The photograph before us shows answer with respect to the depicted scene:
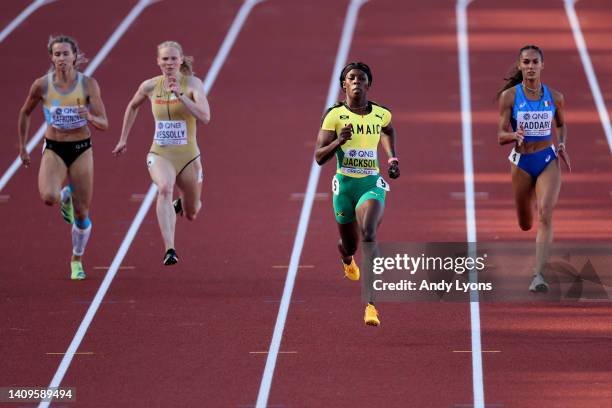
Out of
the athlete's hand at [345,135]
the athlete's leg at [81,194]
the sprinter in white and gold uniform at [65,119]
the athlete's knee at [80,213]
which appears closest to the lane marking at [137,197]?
the athlete's leg at [81,194]

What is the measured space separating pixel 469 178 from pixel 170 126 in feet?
15.3

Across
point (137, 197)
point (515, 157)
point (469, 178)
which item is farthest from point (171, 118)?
point (469, 178)

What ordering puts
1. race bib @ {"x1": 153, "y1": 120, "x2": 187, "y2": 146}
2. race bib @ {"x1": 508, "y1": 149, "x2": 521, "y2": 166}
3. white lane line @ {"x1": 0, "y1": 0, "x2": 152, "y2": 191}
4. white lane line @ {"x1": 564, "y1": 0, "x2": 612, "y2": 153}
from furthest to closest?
1. white lane line @ {"x1": 564, "y1": 0, "x2": 612, "y2": 153}
2. white lane line @ {"x1": 0, "y1": 0, "x2": 152, "y2": 191}
3. race bib @ {"x1": 153, "y1": 120, "x2": 187, "y2": 146}
4. race bib @ {"x1": 508, "y1": 149, "x2": 521, "y2": 166}

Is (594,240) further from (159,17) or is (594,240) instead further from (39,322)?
(159,17)

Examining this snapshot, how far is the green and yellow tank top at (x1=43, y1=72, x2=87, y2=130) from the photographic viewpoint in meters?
12.5

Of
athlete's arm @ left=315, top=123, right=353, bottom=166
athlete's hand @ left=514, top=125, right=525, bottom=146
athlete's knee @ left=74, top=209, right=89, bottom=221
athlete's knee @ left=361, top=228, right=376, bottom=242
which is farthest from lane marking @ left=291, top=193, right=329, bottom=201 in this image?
athlete's knee @ left=361, top=228, right=376, bottom=242

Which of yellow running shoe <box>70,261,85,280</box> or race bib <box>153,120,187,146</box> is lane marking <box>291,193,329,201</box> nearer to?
yellow running shoe <box>70,261,85,280</box>

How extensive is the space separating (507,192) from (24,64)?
6916mm

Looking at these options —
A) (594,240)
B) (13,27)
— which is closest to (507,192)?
(594,240)

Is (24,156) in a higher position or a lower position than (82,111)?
lower

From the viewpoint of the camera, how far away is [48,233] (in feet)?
48.4

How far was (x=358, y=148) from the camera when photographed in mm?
11070

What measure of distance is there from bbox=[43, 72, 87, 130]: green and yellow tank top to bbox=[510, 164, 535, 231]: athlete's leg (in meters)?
3.23

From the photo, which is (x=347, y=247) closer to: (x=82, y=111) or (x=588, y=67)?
(x=82, y=111)
